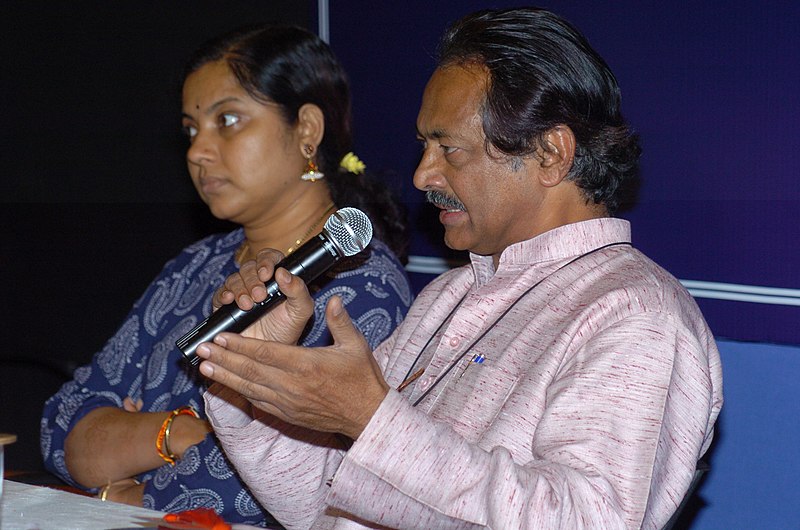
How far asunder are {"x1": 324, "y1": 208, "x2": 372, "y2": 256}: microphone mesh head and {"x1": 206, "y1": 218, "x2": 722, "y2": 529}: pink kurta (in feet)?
0.91

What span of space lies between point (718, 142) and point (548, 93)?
0.64 metres

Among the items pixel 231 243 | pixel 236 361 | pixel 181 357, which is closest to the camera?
pixel 236 361

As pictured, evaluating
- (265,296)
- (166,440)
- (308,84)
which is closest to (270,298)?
(265,296)

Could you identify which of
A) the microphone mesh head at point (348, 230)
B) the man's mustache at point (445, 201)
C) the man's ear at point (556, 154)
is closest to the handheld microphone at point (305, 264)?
the microphone mesh head at point (348, 230)

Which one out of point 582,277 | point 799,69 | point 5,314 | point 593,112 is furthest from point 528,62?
point 5,314

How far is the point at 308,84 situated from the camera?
7.93ft

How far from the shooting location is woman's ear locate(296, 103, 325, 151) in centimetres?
241

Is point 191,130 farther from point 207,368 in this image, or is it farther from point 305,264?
point 207,368

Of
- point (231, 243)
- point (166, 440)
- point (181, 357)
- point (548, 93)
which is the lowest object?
point (166, 440)

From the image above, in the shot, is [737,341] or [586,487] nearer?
[586,487]

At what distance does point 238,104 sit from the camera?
2.36 meters

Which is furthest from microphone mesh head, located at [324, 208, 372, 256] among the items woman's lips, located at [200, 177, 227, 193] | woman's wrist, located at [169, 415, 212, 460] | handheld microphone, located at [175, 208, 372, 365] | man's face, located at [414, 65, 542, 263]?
woman's lips, located at [200, 177, 227, 193]

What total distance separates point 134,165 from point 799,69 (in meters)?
2.69

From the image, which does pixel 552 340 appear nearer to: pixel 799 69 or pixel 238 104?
pixel 799 69
